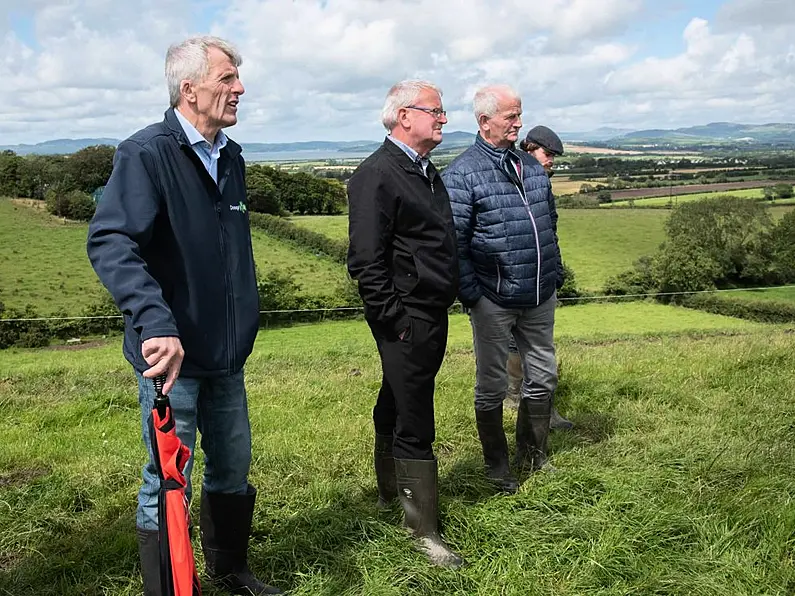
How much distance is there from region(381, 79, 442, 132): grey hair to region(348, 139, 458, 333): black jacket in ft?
0.50

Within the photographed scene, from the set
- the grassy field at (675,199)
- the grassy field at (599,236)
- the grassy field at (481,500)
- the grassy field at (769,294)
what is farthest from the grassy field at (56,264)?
the grassy field at (481,500)

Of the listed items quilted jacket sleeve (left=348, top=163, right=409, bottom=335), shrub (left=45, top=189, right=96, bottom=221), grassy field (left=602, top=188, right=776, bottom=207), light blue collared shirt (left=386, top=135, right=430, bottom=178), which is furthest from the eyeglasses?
grassy field (left=602, top=188, right=776, bottom=207)

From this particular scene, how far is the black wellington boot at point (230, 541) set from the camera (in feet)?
10.0

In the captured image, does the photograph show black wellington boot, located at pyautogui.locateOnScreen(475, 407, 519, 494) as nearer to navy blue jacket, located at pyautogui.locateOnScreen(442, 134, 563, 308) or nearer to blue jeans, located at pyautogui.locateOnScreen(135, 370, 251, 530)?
navy blue jacket, located at pyautogui.locateOnScreen(442, 134, 563, 308)

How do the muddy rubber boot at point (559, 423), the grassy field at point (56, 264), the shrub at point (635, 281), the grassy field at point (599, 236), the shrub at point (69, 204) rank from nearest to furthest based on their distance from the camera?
the muddy rubber boot at point (559, 423) → the grassy field at point (56, 264) → the shrub at point (635, 281) → the shrub at point (69, 204) → the grassy field at point (599, 236)

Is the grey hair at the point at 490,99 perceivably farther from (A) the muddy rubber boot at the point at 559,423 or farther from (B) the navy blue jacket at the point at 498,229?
(A) the muddy rubber boot at the point at 559,423

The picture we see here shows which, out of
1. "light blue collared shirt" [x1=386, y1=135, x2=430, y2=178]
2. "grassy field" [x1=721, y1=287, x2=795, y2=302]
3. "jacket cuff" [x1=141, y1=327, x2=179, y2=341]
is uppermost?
"light blue collared shirt" [x1=386, y1=135, x2=430, y2=178]

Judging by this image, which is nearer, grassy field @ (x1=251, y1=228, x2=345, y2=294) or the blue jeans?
the blue jeans

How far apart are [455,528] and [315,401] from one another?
304 cm

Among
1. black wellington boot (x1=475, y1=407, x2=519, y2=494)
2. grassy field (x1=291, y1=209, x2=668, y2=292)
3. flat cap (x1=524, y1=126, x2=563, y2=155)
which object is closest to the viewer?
black wellington boot (x1=475, y1=407, x2=519, y2=494)

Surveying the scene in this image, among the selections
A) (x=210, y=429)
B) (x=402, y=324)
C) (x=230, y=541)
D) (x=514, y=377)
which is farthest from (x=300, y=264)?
(x=210, y=429)

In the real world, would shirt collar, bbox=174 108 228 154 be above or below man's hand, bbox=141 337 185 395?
above

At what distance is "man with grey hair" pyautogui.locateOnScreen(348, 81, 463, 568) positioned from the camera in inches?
128

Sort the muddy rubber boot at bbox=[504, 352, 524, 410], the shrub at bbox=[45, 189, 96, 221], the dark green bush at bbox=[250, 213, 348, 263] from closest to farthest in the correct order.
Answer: the muddy rubber boot at bbox=[504, 352, 524, 410] → the shrub at bbox=[45, 189, 96, 221] → the dark green bush at bbox=[250, 213, 348, 263]
